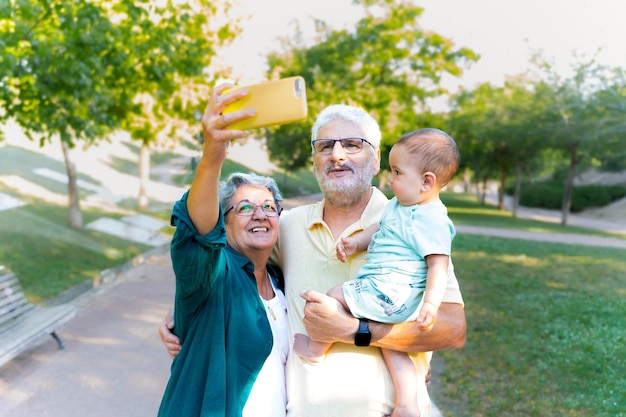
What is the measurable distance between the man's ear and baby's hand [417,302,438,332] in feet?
1.50

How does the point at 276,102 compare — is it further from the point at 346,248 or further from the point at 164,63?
the point at 164,63

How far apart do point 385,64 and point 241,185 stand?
26.7 meters

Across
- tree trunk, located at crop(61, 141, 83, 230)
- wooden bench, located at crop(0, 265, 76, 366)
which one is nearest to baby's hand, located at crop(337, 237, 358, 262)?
wooden bench, located at crop(0, 265, 76, 366)

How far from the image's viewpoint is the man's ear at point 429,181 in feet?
8.28

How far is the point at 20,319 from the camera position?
7.43m

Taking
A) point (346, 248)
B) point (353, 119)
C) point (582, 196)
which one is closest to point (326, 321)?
point (346, 248)

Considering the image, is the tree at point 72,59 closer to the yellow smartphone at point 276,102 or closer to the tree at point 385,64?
the yellow smartphone at point 276,102

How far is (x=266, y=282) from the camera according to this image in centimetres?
285

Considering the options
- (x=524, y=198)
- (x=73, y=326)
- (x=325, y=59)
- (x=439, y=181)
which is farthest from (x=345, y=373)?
(x=524, y=198)

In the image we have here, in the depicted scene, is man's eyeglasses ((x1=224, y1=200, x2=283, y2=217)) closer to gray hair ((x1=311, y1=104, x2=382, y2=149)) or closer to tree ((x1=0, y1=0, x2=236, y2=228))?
gray hair ((x1=311, y1=104, x2=382, y2=149))

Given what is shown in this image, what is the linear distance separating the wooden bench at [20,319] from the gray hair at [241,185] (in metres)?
4.58

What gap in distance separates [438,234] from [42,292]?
8830mm

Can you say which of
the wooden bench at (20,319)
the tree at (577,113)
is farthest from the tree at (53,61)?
the tree at (577,113)

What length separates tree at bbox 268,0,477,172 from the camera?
2708 centimetres
